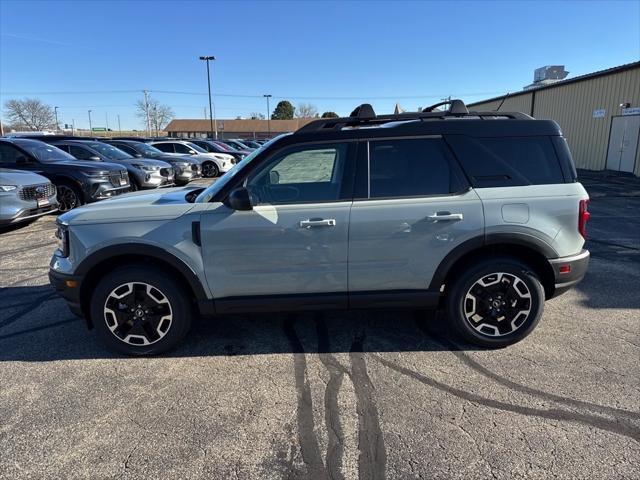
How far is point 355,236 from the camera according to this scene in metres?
3.44

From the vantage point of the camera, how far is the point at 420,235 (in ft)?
11.4

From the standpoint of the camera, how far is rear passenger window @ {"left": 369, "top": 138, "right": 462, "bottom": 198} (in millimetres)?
3531

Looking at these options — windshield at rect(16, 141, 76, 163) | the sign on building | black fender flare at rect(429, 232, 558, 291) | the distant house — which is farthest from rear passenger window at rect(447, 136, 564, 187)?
the distant house

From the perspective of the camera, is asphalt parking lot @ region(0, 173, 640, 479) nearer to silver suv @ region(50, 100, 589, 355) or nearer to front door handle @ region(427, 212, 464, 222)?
silver suv @ region(50, 100, 589, 355)

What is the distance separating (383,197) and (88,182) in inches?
335

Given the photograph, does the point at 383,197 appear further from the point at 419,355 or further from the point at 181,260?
the point at 181,260

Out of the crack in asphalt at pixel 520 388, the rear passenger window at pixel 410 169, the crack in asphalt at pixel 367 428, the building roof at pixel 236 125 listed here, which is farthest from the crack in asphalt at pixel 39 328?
the building roof at pixel 236 125

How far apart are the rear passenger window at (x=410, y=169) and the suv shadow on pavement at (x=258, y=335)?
1.30 meters

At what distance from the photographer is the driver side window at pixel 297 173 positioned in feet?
11.6

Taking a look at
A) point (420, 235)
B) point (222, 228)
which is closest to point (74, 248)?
point (222, 228)

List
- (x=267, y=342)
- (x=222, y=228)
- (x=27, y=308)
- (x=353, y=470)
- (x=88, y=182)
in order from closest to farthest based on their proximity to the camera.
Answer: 1. (x=353, y=470)
2. (x=222, y=228)
3. (x=267, y=342)
4. (x=27, y=308)
5. (x=88, y=182)

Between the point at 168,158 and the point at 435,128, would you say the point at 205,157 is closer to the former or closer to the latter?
the point at 168,158

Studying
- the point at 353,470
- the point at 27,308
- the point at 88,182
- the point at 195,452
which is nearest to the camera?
the point at 353,470

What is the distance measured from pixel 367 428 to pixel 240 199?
1.82m
